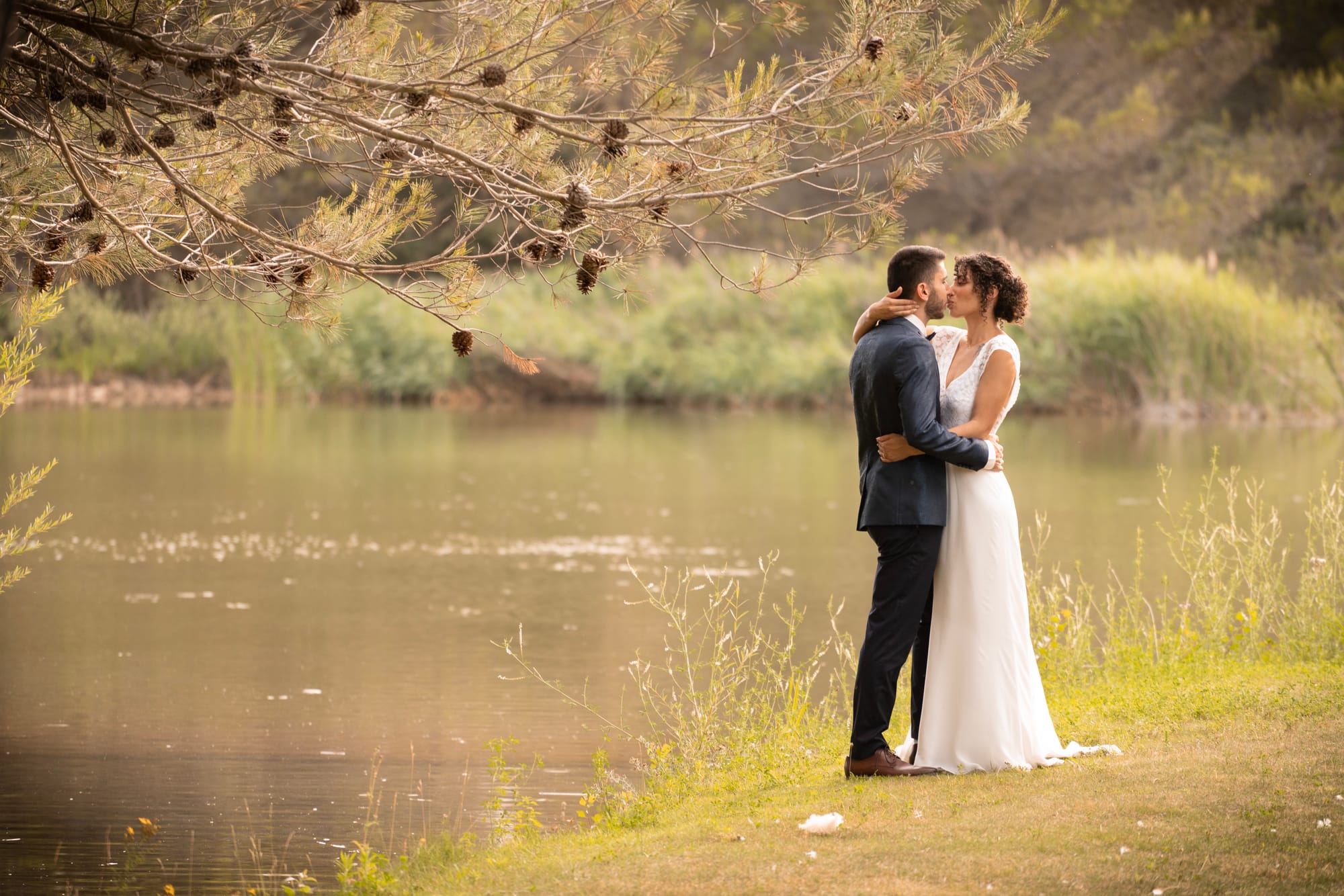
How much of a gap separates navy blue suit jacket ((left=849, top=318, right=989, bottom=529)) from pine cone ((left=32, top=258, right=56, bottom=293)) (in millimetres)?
2974

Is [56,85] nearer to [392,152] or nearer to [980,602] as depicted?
[392,152]

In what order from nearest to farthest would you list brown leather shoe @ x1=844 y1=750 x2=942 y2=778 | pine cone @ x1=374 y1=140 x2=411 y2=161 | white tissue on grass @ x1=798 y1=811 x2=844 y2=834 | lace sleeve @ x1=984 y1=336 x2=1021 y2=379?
white tissue on grass @ x1=798 y1=811 x2=844 y2=834, brown leather shoe @ x1=844 y1=750 x2=942 y2=778, lace sleeve @ x1=984 y1=336 x2=1021 y2=379, pine cone @ x1=374 y1=140 x2=411 y2=161

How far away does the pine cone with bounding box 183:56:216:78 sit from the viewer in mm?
4950

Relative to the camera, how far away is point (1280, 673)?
6965 millimetres

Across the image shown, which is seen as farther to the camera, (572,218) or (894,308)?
(572,218)

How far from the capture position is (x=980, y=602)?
17.4 ft

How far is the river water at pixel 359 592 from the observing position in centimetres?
632

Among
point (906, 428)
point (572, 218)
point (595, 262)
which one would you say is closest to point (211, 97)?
point (572, 218)

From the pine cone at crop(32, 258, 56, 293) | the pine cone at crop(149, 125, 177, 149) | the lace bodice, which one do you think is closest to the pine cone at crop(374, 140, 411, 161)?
the pine cone at crop(149, 125, 177, 149)

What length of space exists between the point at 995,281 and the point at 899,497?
861 millimetres

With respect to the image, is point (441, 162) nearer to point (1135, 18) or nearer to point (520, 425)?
point (520, 425)

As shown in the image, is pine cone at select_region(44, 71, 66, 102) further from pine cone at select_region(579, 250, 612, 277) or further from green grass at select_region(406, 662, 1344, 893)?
green grass at select_region(406, 662, 1344, 893)

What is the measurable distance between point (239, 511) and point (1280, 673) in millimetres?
10812

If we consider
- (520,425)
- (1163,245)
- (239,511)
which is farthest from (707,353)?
(239,511)
